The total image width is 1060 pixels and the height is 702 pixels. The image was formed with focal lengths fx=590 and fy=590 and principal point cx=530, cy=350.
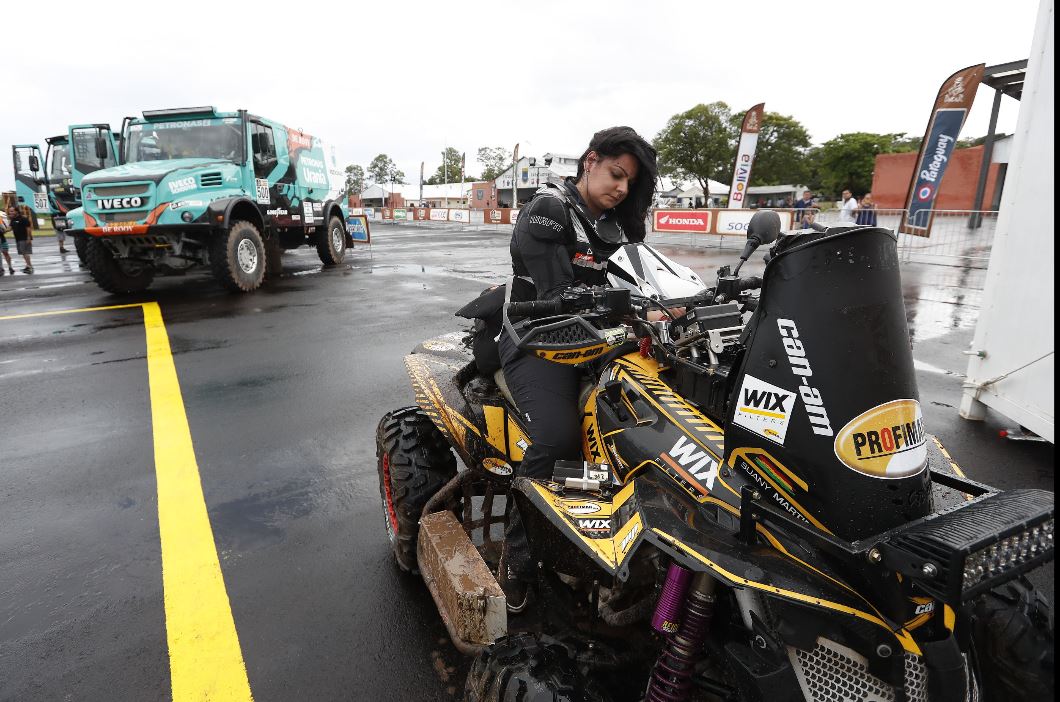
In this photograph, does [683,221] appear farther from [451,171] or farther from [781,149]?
[451,171]

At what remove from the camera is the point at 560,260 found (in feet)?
7.68

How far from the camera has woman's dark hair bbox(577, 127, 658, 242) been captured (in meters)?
2.50

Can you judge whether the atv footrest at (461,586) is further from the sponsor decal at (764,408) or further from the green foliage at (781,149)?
the green foliage at (781,149)

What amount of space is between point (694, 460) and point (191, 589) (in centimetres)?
258

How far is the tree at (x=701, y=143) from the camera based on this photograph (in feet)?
204

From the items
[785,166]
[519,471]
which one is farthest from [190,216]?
[785,166]

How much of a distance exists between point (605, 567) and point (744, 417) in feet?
1.66

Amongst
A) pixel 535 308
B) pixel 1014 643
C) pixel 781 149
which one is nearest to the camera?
pixel 1014 643

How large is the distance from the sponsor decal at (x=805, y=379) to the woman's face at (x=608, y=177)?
1382 mm

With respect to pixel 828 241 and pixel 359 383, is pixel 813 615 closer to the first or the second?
pixel 828 241

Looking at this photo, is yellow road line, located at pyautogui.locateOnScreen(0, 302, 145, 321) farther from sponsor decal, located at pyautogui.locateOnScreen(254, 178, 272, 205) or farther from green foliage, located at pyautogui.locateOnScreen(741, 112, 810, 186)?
green foliage, located at pyautogui.locateOnScreen(741, 112, 810, 186)

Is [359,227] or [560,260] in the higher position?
[560,260]

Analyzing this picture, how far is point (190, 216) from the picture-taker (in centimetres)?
1033

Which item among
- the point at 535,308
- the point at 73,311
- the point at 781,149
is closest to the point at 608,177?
the point at 535,308
